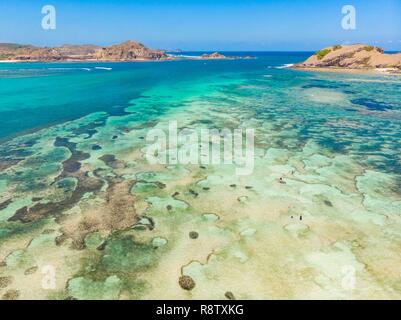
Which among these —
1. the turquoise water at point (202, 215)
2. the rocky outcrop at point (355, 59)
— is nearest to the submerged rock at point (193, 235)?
the turquoise water at point (202, 215)

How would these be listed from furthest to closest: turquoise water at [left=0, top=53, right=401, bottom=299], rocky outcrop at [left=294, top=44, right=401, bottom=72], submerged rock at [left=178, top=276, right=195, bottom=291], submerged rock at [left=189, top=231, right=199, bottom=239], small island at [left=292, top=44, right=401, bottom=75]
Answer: rocky outcrop at [left=294, top=44, right=401, bottom=72] → small island at [left=292, top=44, right=401, bottom=75] → submerged rock at [left=189, top=231, right=199, bottom=239] → turquoise water at [left=0, top=53, right=401, bottom=299] → submerged rock at [left=178, top=276, right=195, bottom=291]

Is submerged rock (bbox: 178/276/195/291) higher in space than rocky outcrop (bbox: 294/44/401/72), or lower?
lower

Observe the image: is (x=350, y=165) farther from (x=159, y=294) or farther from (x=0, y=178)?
(x=0, y=178)

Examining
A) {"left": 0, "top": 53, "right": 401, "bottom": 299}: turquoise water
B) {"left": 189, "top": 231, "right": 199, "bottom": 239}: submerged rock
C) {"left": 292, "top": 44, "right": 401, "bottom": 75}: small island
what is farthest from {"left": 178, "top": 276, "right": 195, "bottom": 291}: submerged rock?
{"left": 292, "top": 44, "right": 401, "bottom": 75}: small island

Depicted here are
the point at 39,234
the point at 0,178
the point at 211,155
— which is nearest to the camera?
the point at 39,234

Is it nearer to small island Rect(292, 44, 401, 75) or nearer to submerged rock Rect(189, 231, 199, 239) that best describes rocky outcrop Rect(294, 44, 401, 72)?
small island Rect(292, 44, 401, 75)

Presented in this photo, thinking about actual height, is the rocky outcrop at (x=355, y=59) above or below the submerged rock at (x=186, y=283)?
above

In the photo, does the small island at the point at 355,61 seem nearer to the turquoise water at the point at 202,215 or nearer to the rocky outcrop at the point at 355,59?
the rocky outcrop at the point at 355,59

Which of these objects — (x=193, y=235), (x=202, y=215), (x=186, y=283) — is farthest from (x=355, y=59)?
(x=186, y=283)
